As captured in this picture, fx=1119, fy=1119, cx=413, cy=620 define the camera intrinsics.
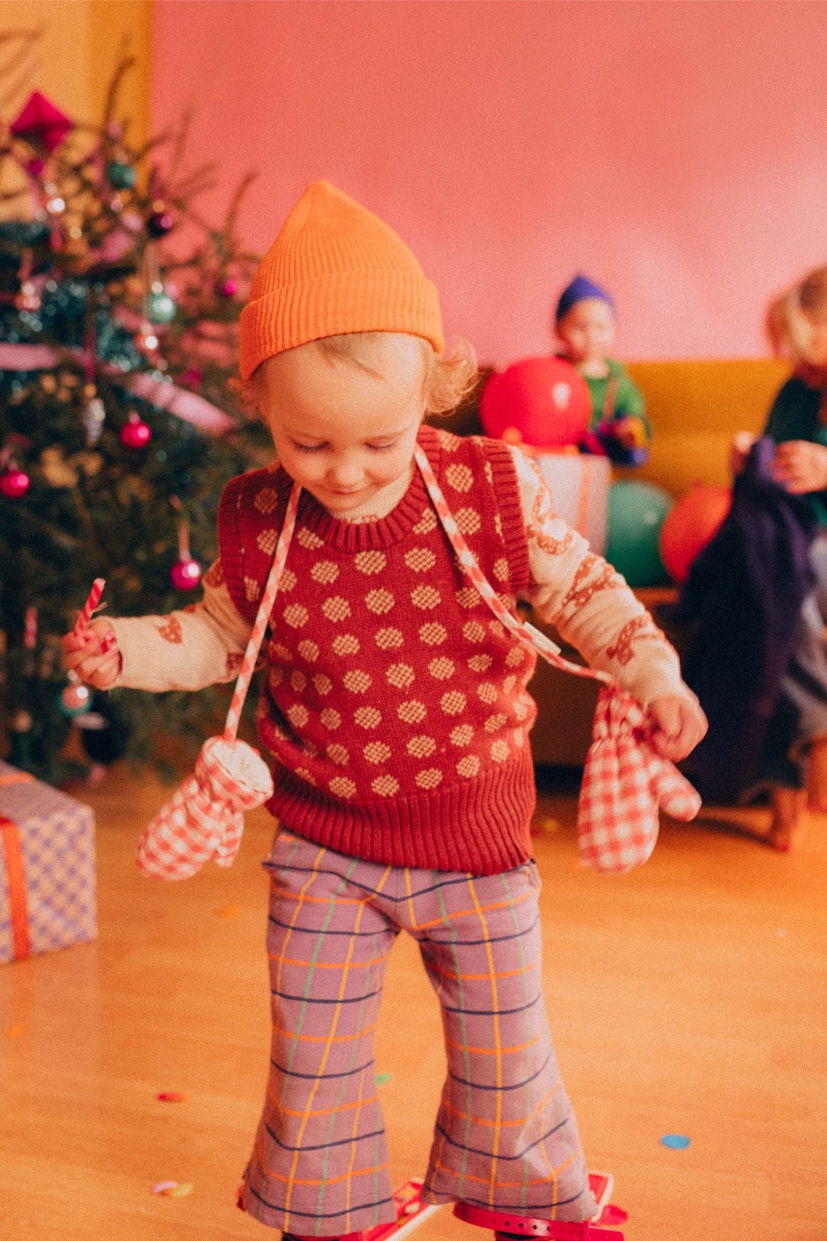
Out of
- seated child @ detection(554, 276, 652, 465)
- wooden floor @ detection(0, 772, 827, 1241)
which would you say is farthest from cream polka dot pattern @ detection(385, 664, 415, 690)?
seated child @ detection(554, 276, 652, 465)

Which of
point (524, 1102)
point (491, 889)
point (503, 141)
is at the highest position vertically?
point (503, 141)

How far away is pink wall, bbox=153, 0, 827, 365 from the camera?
9.42 feet

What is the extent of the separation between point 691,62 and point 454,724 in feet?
8.68

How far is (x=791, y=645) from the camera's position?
1.84 metres

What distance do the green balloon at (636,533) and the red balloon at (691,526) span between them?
0.25ft

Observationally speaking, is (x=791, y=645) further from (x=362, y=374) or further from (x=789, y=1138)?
(x=362, y=374)

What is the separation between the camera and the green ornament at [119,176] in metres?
1.87

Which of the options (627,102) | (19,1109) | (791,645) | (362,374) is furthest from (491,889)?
(627,102)

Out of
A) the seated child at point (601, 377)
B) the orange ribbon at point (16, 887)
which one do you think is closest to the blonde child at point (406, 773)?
the orange ribbon at point (16, 887)

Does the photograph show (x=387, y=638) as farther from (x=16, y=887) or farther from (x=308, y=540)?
(x=16, y=887)

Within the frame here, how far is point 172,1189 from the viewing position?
3.44ft

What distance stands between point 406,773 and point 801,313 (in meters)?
1.43

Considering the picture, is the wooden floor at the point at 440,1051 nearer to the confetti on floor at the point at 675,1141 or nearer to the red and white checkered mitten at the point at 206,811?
the confetti on floor at the point at 675,1141

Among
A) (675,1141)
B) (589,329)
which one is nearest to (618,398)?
(589,329)
